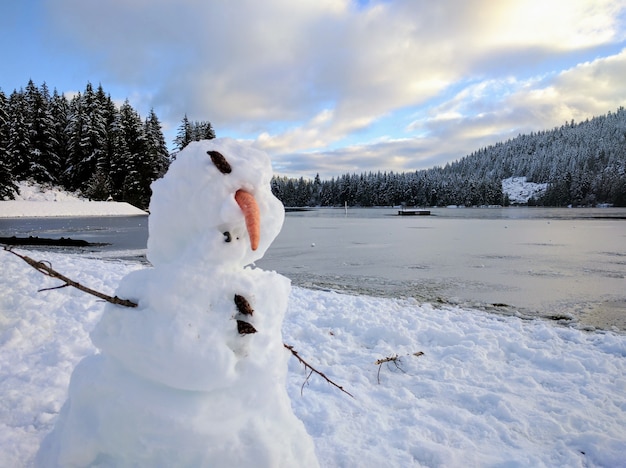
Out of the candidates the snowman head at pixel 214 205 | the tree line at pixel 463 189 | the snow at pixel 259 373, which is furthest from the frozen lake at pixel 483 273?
the tree line at pixel 463 189

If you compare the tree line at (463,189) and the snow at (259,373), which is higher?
the tree line at (463,189)

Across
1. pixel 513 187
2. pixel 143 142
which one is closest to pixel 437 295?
pixel 143 142

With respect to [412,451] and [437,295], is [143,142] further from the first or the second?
[412,451]

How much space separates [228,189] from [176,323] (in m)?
0.65

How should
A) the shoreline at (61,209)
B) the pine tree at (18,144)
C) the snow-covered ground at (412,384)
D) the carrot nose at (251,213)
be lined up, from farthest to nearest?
1. the pine tree at (18,144)
2. the shoreline at (61,209)
3. the snow-covered ground at (412,384)
4. the carrot nose at (251,213)

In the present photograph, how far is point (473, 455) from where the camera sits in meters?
3.08

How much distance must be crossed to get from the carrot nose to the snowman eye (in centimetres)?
12

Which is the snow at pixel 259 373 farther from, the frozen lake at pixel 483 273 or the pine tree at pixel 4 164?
the pine tree at pixel 4 164

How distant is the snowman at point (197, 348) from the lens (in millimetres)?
1638

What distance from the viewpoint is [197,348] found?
5.35ft

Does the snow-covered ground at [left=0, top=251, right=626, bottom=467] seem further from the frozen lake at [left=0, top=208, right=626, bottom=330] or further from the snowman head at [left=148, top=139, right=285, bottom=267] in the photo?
the frozen lake at [left=0, top=208, right=626, bottom=330]

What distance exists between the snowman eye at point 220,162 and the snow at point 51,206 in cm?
4518

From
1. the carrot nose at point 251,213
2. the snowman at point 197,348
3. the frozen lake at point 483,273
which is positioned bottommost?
the frozen lake at point 483,273

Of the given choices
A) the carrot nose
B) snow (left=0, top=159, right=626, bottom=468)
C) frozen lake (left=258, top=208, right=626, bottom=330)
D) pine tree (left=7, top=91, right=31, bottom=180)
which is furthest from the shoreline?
the carrot nose
